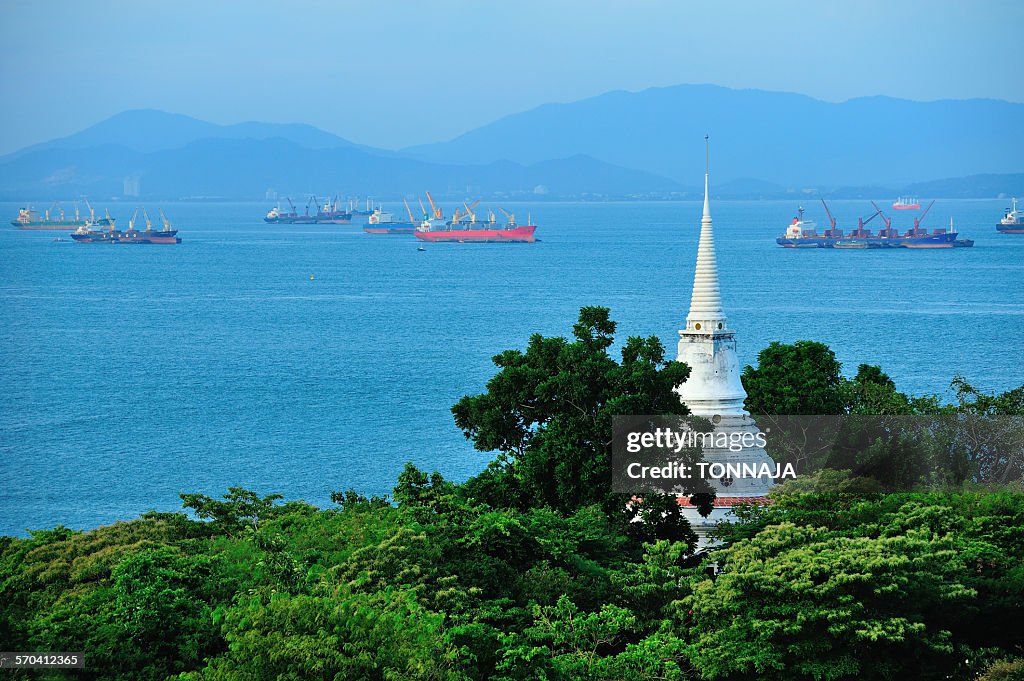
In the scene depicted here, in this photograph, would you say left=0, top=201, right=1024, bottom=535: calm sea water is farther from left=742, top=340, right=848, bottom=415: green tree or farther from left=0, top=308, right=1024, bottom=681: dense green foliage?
left=0, top=308, right=1024, bottom=681: dense green foliage

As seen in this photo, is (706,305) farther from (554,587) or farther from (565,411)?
(554,587)

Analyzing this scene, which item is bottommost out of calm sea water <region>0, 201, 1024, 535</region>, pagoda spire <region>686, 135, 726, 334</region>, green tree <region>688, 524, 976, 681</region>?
calm sea water <region>0, 201, 1024, 535</region>

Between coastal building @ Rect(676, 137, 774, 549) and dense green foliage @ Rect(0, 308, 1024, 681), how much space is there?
2745 mm

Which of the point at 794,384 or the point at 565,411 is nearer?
the point at 565,411

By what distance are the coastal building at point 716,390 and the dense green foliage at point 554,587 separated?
275 cm

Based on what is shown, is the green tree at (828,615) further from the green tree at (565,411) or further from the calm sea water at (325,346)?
the calm sea water at (325,346)

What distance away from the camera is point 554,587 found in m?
26.2

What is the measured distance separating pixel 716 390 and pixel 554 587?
9520 mm

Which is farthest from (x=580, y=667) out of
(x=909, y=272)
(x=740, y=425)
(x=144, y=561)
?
(x=909, y=272)

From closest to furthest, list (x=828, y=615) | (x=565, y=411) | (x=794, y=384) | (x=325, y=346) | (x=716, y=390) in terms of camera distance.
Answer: (x=828, y=615), (x=565, y=411), (x=716, y=390), (x=794, y=384), (x=325, y=346)

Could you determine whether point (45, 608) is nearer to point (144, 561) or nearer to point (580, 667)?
point (144, 561)

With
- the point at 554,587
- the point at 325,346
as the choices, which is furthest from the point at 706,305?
the point at 325,346

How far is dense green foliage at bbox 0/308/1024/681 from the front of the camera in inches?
901

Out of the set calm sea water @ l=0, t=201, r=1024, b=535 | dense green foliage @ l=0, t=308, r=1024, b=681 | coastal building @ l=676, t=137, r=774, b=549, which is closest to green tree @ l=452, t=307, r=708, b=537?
dense green foliage @ l=0, t=308, r=1024, b=681
